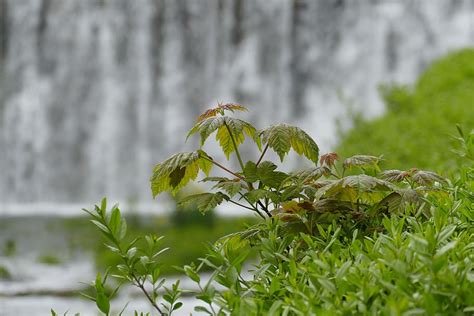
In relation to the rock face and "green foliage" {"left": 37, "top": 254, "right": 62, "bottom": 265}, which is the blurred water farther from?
the rock face

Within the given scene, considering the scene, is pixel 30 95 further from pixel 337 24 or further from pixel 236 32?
pixel 337 24

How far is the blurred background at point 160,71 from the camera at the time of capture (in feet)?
60.3

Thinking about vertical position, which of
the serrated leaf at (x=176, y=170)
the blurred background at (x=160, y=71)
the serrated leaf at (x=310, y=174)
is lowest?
the serrated leaf at (x=310, y=174)

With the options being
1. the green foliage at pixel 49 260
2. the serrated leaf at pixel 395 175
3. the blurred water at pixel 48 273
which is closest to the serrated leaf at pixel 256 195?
the serrated leaf at pixel 395 175

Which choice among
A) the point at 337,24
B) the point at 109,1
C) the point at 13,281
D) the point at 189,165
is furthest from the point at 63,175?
the point at 189,165

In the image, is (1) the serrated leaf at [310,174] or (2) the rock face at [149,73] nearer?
(1) the serrated leaf at [310,174]

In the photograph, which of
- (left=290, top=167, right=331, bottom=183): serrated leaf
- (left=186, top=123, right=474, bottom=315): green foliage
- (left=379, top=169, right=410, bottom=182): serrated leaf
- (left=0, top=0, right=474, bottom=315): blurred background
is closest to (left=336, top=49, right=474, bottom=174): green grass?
(left=379, top=169, right=410, bottom=182): serrated leaf

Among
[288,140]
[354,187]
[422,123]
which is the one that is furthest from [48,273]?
[354,187]

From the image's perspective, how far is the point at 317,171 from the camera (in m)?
2.22

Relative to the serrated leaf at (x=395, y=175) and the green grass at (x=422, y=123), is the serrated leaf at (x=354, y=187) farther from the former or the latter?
the green grass at (x=422, y=123)

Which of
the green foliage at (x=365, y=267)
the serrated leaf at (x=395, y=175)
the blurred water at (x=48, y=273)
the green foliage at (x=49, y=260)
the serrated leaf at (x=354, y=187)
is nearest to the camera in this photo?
the green foliage at (x=365, y=267)

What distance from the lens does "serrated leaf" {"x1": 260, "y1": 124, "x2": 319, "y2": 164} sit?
7.06 ft

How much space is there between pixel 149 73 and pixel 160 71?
0.27 metres

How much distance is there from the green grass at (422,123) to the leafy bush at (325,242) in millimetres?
2488
